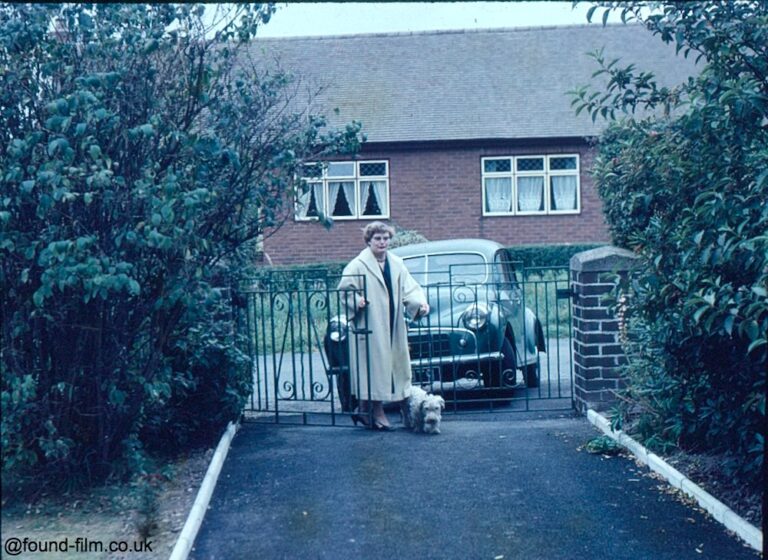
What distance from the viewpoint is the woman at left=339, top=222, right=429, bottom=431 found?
8258 mm

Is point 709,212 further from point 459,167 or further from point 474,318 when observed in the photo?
Result: point 459,167

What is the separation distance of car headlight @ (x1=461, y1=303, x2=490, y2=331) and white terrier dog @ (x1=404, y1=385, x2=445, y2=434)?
132 cm

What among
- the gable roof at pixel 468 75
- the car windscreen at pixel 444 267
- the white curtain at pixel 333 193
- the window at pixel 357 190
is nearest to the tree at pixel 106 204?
the car windscreen at pixel 444 267

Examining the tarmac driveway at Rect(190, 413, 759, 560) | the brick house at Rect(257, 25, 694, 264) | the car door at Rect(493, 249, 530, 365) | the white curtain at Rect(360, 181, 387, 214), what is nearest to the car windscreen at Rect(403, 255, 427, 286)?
the car door at Rect(493, 249, 530, 365)

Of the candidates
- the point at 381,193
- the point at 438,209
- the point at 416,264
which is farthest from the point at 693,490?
the point at 381,193

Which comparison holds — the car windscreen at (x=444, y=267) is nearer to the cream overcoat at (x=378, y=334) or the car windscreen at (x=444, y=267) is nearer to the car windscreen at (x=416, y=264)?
the car windscreen at (x=416, y=264)

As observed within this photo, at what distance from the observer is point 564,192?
2389cm

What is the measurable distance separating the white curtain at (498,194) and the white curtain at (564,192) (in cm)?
112

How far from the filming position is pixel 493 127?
2338cm

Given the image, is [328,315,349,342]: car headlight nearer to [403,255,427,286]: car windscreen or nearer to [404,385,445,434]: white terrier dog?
[404,385,445,434]: white terrier dog

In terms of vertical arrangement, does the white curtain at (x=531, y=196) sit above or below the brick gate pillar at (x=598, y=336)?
above

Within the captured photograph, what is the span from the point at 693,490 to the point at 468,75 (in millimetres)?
20304

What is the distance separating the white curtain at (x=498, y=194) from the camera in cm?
2369

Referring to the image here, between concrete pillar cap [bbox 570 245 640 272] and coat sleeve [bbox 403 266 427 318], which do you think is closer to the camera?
concrete pillar cap [bbox 570 245 640 272]
